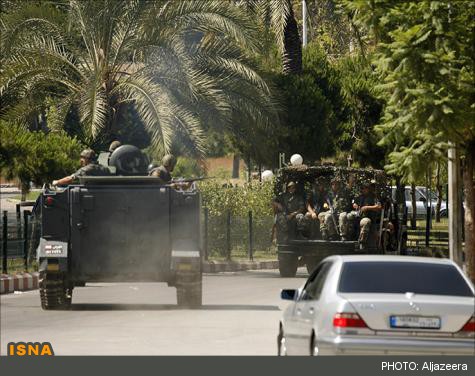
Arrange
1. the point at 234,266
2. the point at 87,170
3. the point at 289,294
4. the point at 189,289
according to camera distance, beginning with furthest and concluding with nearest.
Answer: the point at 234,266
the point at 87,170
the point at 189,289
the point at 289,294

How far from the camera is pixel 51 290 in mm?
20078

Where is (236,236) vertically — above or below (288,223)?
below

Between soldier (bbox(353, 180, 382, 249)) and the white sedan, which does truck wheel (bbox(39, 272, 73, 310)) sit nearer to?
the white sedan

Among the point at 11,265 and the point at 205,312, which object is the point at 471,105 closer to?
the point at 205,312

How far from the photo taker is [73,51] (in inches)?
1309

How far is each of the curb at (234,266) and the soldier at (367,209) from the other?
472 cm

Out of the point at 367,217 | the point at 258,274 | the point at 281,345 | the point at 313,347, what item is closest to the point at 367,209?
the point at 367,217

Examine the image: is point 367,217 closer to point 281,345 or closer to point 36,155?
point 36,155

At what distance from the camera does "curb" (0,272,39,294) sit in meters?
24.5

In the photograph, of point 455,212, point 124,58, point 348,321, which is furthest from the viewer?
point 124,58

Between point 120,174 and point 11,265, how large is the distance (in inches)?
224

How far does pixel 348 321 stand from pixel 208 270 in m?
20.9

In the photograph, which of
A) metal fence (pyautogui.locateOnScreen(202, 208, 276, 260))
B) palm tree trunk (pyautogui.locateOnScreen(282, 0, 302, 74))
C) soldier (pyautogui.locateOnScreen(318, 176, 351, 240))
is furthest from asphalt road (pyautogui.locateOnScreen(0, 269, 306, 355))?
palm tree trunk (pyautogui.locateOnScreen(282, 0, 302, 74))

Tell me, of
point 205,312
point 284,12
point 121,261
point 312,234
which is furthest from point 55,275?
point 284,12
